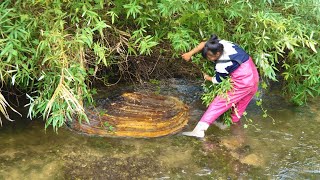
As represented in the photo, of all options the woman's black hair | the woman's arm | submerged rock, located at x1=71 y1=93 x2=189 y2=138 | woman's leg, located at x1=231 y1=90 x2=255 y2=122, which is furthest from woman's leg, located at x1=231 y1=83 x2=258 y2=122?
the woman's arm

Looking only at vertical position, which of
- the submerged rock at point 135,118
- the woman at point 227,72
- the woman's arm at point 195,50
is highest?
the woman's arm at point 195,50

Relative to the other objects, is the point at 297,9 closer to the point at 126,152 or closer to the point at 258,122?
the point at 258,122

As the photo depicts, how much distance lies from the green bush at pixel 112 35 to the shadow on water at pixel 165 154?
0.35m

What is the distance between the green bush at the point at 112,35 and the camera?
152 inches

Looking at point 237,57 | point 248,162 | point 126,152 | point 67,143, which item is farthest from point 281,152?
point 67,143

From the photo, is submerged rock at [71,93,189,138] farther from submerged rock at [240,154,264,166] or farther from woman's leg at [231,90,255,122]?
submerged rock at [240,154,264,166]

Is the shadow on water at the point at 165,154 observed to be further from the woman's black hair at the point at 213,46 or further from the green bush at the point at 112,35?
the woman's black hair at the point at 213,46

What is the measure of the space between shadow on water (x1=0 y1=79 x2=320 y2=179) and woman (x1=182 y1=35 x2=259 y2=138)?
30 centimetres

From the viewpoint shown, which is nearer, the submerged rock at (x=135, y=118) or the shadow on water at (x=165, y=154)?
the shadow on water at (x=165, y=154)

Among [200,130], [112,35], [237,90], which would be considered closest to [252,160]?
[200,130]

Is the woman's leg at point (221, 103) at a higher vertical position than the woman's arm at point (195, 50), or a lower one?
lower

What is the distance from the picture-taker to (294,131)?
5.06 metres

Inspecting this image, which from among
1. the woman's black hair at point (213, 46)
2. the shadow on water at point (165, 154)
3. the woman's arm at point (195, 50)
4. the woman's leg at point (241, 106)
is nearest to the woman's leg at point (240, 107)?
the woman's leg at point (241, 106)

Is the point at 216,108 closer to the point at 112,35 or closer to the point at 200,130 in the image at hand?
the point at 200,130
